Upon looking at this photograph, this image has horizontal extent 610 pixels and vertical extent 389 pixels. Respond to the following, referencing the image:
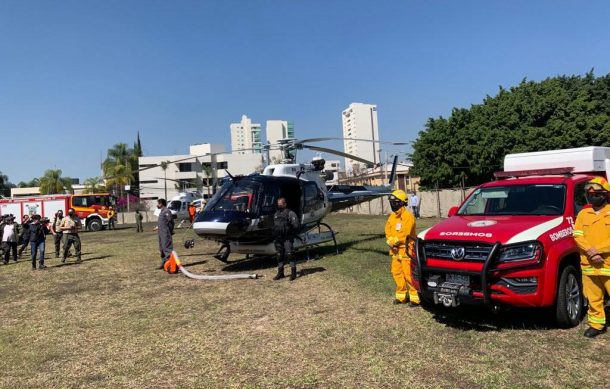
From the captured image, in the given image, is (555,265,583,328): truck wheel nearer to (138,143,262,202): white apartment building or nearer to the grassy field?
the grassy field

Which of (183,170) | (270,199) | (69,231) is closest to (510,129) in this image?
(270,199)

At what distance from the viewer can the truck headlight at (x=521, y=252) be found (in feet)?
15.9

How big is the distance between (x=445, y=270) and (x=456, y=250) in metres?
0.27

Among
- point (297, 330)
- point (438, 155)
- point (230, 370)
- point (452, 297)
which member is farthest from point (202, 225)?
point (438, 155)

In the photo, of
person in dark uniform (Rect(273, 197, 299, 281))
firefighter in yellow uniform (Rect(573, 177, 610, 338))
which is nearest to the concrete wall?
person in dark uniform (Rect(273, 197, 299, 281))

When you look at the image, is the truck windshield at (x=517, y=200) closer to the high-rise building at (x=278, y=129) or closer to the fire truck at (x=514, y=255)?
the fire truck at (x=514, y=255)

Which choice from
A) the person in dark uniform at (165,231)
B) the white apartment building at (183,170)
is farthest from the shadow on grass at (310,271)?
the white apartment building at (183,170)

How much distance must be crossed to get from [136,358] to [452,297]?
3.64m

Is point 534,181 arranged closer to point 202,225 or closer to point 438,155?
point 202,225

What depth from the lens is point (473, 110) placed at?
35.0 metres

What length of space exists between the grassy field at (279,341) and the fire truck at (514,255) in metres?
0.46

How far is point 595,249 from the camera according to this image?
4691 mm

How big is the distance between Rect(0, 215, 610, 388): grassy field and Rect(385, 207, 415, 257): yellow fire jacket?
3.03 feet

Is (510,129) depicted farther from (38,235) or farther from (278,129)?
(38,235)
